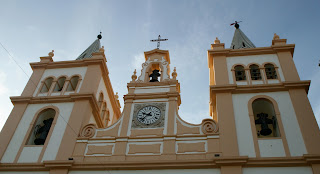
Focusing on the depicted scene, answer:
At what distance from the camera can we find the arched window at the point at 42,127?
18.1 meters

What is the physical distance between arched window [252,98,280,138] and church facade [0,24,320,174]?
0.17 ft

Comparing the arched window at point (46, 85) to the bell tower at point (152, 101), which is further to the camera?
the arched window at point (46, 85)

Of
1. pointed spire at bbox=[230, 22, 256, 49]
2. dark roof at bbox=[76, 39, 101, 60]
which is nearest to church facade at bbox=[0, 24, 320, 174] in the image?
pointed spire at bbox=[230, 22, 256, 49]

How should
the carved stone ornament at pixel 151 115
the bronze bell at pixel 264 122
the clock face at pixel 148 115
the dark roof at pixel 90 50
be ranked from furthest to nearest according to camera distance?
the dark roof at pixel 90 50 < the clock face at pixel 148 115 < the carved stone ornament at pixel 151 115 < the bronze bell at pixel 264 122

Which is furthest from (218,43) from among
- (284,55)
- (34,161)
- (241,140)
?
(34,161)

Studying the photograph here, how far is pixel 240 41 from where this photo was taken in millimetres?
23344

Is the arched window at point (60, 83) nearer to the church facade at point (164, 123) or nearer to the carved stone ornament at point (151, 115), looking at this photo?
the church facade at point (164, 123)

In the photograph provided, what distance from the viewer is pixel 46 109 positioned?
765 inches

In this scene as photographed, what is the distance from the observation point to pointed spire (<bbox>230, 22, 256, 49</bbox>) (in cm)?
2264

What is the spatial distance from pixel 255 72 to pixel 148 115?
21.3 feet

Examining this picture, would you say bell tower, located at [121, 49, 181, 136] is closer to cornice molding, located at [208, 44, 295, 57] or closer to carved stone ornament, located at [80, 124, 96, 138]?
Answer: carved stone ornament, located at [80, 124, 96, 138]

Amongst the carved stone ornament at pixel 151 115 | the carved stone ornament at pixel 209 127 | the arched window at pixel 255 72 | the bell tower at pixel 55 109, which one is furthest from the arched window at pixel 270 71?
the bell tower at pixel 55 109

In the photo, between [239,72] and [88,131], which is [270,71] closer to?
[239,72]

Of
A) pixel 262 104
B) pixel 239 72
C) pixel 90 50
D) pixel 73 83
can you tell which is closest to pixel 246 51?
pixel 239 72
